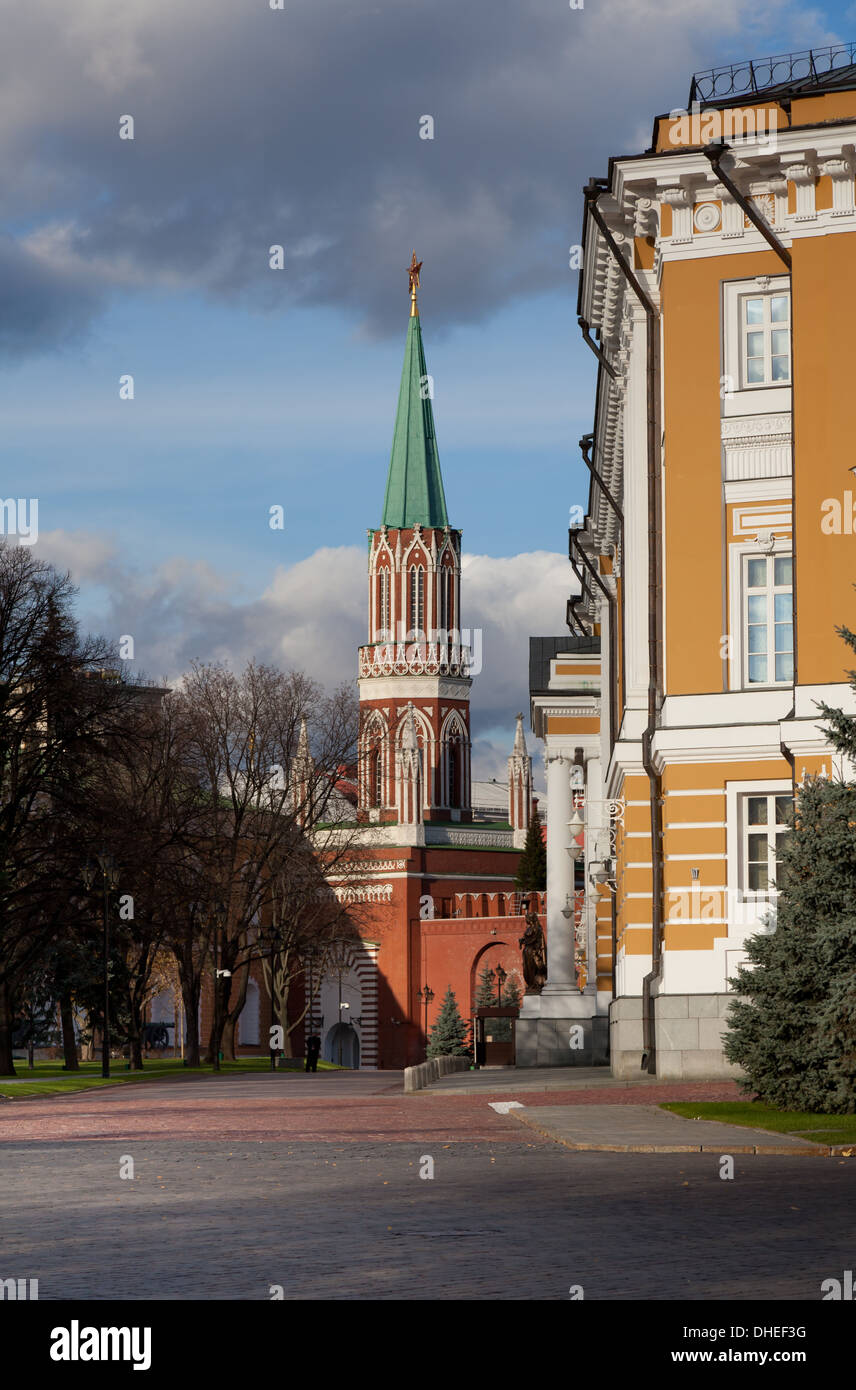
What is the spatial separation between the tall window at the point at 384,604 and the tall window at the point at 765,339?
93105 mm

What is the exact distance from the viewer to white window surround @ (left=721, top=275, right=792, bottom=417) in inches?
1152

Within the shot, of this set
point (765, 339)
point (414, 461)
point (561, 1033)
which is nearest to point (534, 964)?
point (561, 1033)

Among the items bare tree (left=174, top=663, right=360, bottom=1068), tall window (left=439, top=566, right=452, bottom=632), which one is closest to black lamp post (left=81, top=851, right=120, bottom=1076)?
bare tree (left=174, top=663, right=360, bottom=1068)

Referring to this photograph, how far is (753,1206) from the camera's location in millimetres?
12484

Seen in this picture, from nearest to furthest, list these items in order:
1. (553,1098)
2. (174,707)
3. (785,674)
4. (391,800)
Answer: (553,1098) → (785,674) → (174,707) → (391,800)

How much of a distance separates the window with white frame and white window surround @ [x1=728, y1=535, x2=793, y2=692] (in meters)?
2.49

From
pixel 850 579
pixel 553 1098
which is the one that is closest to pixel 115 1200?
pixel 553 1098

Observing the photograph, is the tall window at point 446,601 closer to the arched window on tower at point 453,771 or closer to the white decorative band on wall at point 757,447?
the arched window on tower at point 453,771

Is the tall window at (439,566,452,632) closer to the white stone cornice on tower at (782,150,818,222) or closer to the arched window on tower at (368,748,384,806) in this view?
the arched window on tower at (368,748,384,806)

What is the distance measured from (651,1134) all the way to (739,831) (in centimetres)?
1123

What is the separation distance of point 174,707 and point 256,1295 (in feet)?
182

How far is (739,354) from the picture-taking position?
29.5 metres

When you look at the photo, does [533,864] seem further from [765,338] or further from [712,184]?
[712,184]
